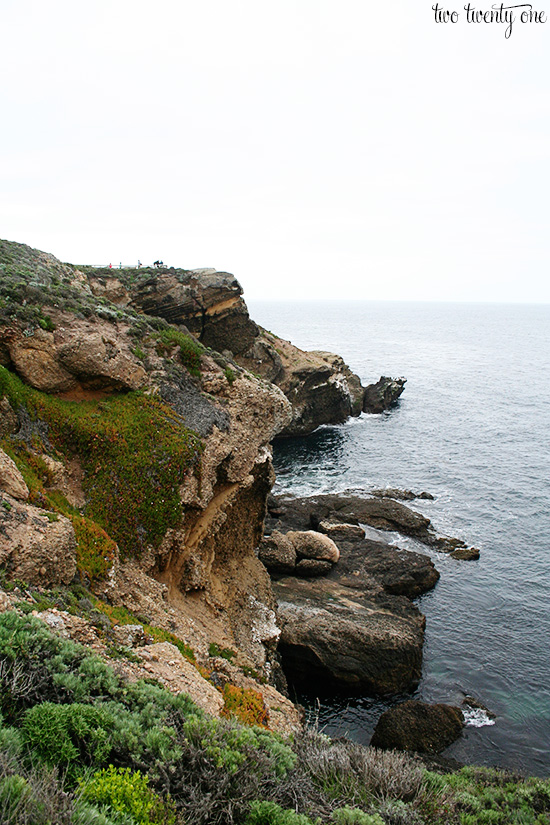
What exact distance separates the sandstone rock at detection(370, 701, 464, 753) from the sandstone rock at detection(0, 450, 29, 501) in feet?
58.6

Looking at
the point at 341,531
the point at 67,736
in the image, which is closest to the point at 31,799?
the point at 67,736

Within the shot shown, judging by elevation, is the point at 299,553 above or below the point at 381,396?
below

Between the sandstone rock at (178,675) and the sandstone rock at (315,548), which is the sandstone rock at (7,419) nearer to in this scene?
the sandstone rock at (178,675)

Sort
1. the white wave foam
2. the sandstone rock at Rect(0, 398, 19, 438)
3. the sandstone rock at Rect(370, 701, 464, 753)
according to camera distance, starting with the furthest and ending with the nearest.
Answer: the white wave foam < the sandstone rock at Rect(370, 701, 464, 753) < the sandstone rock at Rect(0, 398, 19, 438)

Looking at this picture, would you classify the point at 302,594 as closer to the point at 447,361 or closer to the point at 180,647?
the point at 180,647

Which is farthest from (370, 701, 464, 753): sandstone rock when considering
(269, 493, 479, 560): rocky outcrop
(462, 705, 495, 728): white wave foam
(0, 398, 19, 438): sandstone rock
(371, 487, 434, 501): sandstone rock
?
(371, 487, 434, 501): sandstone rock

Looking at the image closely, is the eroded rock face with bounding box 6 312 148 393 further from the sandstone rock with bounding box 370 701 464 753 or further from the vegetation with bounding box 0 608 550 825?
the sandstone rock with bounding box 370 701 464 753

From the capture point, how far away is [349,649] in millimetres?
26500

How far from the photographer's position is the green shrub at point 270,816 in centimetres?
898

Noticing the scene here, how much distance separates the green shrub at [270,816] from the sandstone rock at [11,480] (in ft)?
36.6

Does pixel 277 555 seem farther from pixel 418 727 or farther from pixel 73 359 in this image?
→ pixel 73 359

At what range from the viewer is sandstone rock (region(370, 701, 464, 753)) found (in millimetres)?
22578

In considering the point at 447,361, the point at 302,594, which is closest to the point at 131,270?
the point at 302,594

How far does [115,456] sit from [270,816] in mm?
14644
